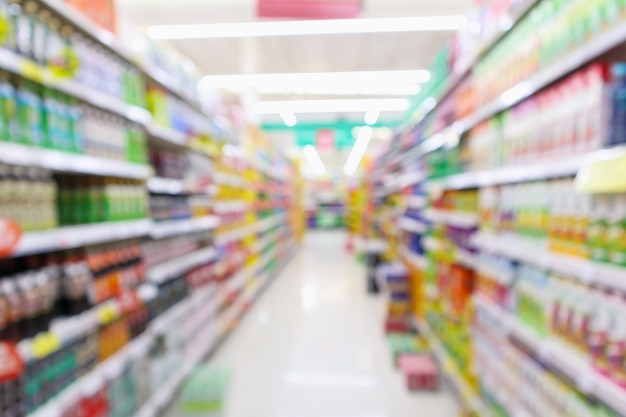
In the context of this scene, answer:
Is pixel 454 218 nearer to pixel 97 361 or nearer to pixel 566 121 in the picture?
pixel 566 121

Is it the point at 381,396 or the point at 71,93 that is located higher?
the point at 71,93

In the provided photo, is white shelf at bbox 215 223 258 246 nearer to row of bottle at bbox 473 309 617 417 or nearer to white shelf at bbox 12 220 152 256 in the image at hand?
white shelf at bbox 12 220 152 256

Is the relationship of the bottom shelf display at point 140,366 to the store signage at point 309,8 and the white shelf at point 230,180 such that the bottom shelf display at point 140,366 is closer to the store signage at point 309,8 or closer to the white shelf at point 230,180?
the white shelf at point 230,180

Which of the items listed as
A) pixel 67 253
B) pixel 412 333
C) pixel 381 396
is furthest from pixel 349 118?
pixel 67 253

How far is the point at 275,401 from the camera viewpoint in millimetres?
3109

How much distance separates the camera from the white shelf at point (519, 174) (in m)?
1.69

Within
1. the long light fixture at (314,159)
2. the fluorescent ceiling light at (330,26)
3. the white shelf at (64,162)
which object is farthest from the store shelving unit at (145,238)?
the long light fixture at (314,159)

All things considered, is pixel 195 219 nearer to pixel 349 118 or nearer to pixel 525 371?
pixel 525 371

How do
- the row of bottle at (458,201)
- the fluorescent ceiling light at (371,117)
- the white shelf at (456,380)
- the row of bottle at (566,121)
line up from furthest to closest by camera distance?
1. the fluorescent ceiling light at (371,117)
2. the row of bottle at (458,201)
3. the white shelf at (456,380)
4. the row of bottle at (566,121)

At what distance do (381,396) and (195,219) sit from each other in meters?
2.16

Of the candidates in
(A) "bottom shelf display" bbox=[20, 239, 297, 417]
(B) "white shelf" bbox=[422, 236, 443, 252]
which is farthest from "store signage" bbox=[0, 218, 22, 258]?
(B) "white shelf" bbox=[422, 236, 443, 252]

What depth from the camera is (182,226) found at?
344 cm

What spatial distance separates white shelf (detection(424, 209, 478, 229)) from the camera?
301 cm

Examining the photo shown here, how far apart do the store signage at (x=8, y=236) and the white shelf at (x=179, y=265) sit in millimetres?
1384
